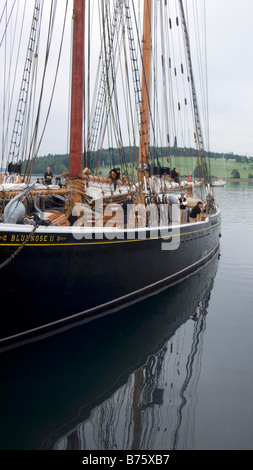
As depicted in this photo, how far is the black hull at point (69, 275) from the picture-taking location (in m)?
8.18

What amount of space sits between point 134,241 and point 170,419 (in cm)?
530

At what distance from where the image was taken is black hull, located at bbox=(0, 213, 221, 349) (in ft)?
26.8

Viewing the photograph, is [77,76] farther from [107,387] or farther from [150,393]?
[150,393]

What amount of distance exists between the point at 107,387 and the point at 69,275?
260 cm

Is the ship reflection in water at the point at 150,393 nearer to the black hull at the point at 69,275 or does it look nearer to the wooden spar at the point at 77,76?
the black hull at the point at 69,275

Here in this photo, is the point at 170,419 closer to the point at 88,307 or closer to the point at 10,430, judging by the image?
the point at 10,430

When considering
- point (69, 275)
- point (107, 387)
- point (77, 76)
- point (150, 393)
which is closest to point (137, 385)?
point (150, 393)

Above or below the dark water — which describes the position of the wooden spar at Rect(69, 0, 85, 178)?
above

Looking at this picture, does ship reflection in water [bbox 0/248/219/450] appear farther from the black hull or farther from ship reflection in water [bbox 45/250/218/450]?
the black hull

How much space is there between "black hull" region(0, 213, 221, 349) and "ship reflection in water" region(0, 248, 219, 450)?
41 cm

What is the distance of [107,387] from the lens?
297 inches

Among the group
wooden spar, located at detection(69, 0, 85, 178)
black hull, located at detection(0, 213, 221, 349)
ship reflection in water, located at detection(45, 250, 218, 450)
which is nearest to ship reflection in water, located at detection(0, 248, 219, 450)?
ship reflection in water, located at detection(45, 250, 218, 450)

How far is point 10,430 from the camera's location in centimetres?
604
